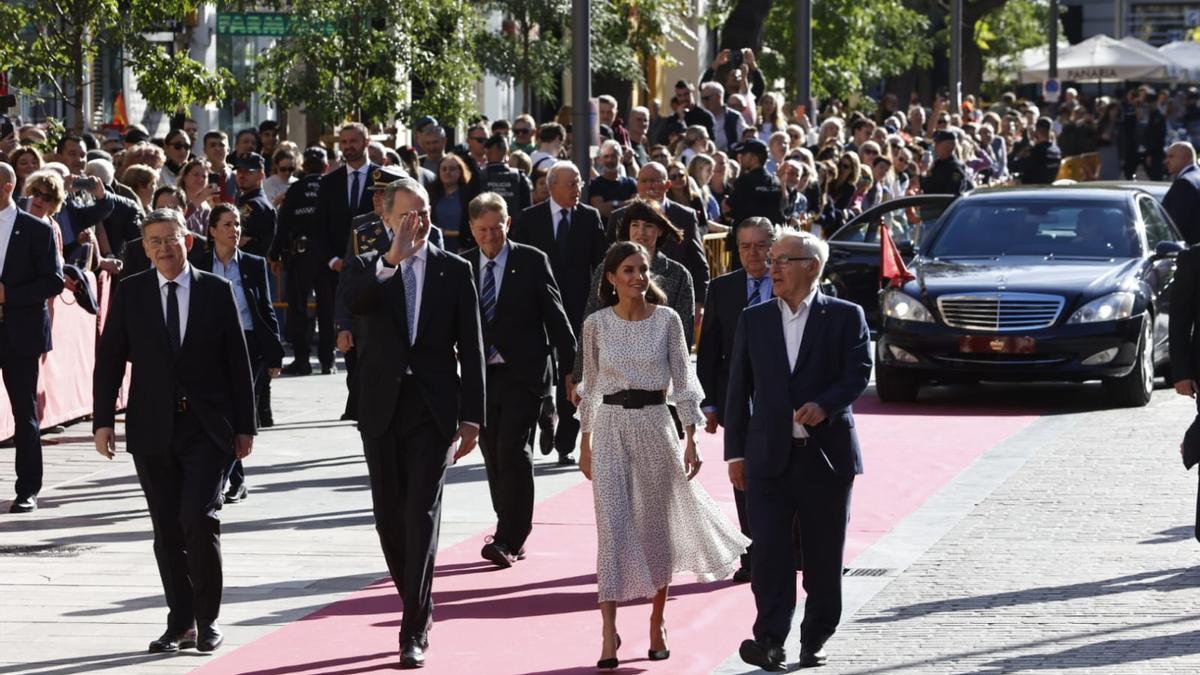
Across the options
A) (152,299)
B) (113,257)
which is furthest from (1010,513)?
(113,257)

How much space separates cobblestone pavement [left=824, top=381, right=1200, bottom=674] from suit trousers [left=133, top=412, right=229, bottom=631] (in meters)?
2.43


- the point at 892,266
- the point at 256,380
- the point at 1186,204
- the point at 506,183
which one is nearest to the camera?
the point at 256,380

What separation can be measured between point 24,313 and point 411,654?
4799mm

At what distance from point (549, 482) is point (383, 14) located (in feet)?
38.8

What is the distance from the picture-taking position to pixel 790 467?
8922mm

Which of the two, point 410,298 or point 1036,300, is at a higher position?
point 410,298

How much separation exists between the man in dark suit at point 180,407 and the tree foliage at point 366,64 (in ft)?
51.3

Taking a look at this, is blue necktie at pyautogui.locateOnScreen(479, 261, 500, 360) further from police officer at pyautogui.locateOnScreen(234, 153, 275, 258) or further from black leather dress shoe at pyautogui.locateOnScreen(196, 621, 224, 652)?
police officer at pyautogui.locateOnScreen(234, 153, 275, 258)

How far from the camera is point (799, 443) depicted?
890cm

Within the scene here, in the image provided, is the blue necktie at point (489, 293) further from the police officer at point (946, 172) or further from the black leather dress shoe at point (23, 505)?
the police officer at point (946, 172)

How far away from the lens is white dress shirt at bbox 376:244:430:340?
29.9 feet

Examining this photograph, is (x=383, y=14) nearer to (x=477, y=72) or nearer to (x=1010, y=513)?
(x=477, y=72)

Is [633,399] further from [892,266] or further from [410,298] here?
[892,266]

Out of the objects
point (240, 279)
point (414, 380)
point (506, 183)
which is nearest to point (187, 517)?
point (414, 380)
